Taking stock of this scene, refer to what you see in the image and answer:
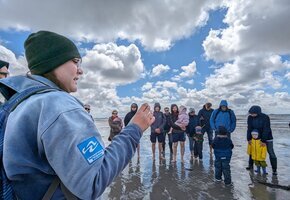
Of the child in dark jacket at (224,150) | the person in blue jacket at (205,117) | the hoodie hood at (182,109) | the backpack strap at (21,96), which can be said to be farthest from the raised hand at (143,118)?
the person in blue jacket at (205,117)

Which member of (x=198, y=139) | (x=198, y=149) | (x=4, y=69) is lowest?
(x=198, y=149)

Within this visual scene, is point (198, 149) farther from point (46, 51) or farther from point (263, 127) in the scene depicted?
point (46, 51)

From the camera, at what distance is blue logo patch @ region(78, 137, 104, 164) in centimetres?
111

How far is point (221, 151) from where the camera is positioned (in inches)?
290

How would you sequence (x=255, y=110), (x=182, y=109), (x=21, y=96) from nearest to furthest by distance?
(x=21, y=96) < (x=255, y=110) < (x=182, y=109)

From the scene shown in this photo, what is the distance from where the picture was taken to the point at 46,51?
1.41 meters

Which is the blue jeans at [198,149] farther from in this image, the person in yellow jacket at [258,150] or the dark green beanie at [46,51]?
the dark green beanie at [46,51]

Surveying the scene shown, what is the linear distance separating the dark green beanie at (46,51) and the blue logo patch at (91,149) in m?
0.50

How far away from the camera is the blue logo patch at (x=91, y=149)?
1.11m

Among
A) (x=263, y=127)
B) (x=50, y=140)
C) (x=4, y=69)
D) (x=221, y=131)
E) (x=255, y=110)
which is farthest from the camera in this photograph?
(x=255, y=110)

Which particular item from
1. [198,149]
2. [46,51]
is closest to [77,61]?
[46,51]

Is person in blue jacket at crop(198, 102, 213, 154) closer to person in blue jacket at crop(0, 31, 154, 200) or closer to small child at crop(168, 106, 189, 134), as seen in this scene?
small child at crop(168, 106, 189, 134)

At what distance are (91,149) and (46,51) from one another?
0.61 m

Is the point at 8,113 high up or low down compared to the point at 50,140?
up
